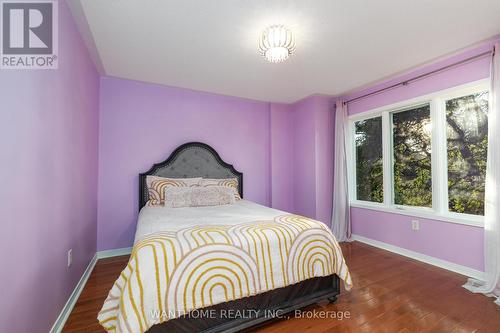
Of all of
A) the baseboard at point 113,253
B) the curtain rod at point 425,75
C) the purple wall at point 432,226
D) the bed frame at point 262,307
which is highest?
the curtain rod at point 425,75

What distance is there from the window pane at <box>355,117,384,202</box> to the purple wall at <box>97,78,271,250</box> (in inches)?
69.0

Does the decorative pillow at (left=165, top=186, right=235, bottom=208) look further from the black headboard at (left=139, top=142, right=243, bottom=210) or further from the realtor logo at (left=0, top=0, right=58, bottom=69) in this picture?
the realtor logo at (left=0, top=0, right=58, bottom=69)

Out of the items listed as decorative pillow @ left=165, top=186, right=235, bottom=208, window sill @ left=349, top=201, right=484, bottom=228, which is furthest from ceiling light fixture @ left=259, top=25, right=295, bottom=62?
window sill @ left=349, top=201, right=484, bottom=228

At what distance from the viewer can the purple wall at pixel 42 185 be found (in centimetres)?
108

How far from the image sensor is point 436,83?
8.75 feet

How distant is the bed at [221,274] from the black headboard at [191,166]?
1.22 meters

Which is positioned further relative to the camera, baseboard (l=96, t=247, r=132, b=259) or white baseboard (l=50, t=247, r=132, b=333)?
baseboard (l=96, t=247, r=132, b=259)

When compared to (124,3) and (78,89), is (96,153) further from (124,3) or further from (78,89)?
(124,3)

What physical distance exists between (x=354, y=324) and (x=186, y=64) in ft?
9.99

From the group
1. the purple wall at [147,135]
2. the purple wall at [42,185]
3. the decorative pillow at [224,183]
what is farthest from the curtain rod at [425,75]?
the purple wall at [42,185]

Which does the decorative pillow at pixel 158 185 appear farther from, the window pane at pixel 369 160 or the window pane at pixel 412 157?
the window pane at pixel 412 157

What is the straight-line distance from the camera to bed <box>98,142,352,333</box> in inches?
50.9

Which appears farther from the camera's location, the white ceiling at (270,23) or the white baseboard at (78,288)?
the white ceiling at (270,23)

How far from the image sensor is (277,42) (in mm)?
1865
